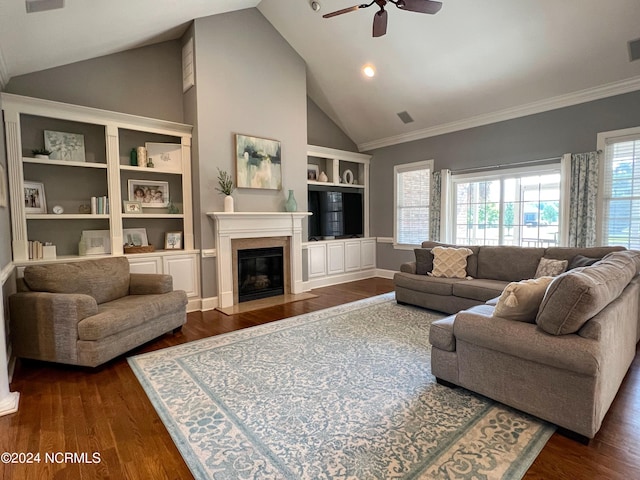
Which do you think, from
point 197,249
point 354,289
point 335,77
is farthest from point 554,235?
point 197,249

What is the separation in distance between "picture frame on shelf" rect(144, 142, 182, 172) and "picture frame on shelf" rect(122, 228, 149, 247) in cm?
96

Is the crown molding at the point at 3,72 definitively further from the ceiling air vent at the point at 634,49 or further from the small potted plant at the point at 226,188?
the ceiling air vent at the point at 634,49

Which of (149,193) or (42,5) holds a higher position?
(42,5)

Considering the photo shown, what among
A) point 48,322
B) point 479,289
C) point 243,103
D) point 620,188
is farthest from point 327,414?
point 620,188

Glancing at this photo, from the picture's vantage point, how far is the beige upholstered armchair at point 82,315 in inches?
111

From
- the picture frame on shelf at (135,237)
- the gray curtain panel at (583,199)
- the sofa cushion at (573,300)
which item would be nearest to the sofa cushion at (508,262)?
the gray curtain panel at (583,199)

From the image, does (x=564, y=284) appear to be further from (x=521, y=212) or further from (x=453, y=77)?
(x=453, y=77)

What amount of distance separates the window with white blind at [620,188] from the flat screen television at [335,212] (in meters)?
4.04

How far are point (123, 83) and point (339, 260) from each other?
4571mm

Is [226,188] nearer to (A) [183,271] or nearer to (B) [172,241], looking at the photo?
(B) [172,241]

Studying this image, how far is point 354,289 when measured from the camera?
603cm

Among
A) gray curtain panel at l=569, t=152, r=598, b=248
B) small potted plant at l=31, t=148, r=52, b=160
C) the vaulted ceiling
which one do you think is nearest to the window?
gray curtain panel at l=569, t=152, r=598, b=248

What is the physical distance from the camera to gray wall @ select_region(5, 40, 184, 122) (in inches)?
158

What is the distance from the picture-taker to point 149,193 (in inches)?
187
